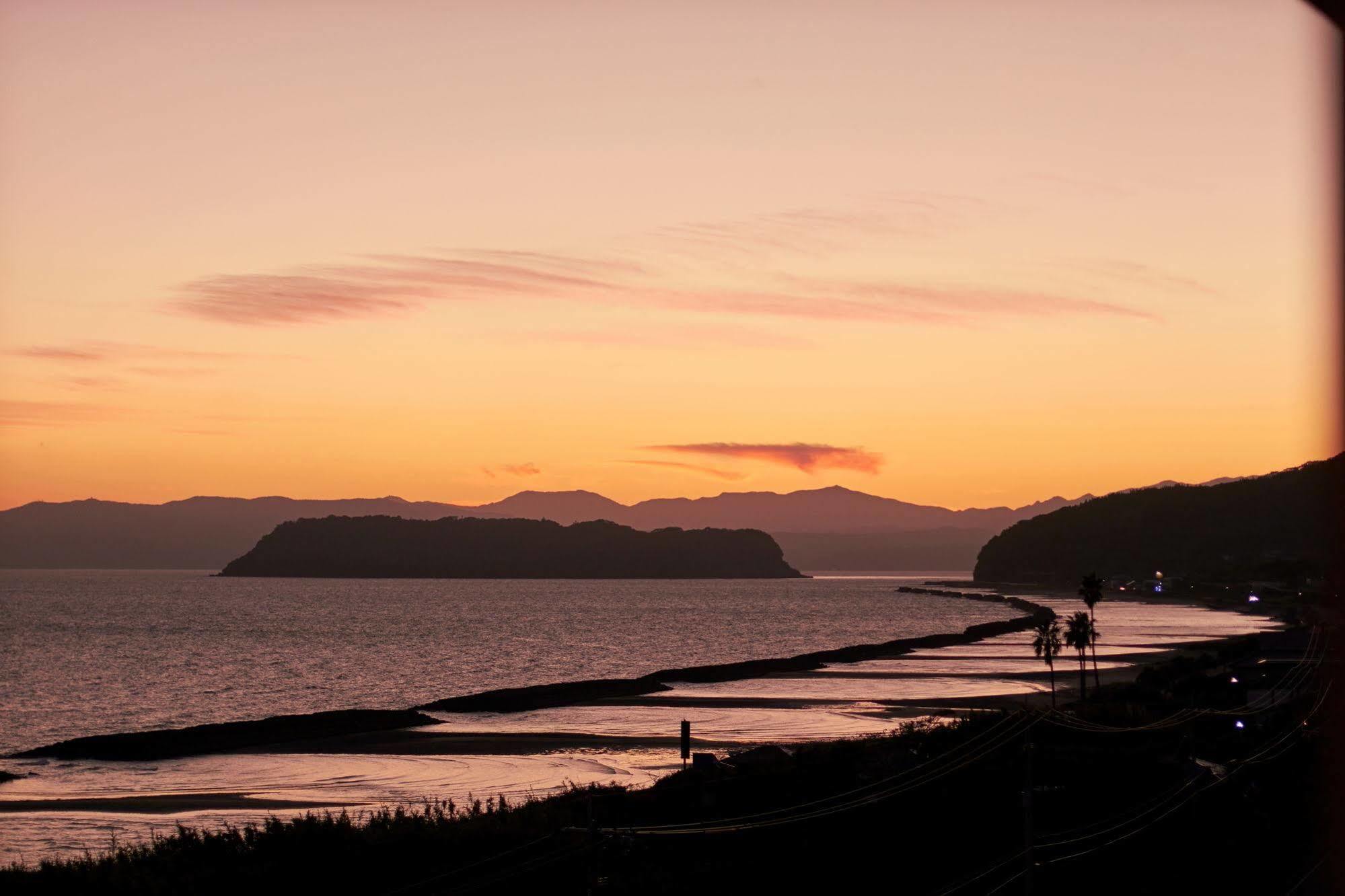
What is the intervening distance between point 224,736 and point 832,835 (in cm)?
3912

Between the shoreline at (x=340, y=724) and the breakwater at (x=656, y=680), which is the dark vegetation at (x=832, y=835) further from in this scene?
the breakwater at (x=656, y=680)

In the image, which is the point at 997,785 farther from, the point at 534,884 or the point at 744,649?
the point at 744,649

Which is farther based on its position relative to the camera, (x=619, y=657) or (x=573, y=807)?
(x=619, y=657)

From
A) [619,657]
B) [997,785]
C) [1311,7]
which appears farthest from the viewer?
[619,657]

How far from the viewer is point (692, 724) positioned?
68.0m

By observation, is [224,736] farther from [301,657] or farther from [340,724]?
[301,657]

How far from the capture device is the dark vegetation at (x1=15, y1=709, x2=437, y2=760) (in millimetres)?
58062

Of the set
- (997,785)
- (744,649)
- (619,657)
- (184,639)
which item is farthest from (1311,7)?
(184,639)

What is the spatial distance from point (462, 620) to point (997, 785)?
161 meters

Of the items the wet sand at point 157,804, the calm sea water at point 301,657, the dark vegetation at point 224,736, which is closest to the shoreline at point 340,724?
the dark vegetation at point 224,736

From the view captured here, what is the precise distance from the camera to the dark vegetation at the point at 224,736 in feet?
190

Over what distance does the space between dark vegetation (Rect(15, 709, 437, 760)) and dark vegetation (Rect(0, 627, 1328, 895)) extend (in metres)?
22.4

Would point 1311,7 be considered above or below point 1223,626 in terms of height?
above

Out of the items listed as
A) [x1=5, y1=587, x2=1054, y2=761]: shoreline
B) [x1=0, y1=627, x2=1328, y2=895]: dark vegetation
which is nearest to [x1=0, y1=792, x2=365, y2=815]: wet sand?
[x1=0, y1=627, x2=1328, y2=895]: dark vegetation
